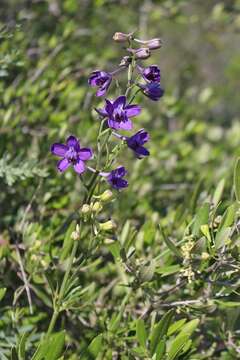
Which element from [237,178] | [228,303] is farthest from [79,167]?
[228,303]

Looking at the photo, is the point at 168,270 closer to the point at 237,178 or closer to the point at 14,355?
the point at 237,178

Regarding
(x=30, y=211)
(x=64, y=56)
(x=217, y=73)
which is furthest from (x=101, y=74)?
(x=217, y=73)

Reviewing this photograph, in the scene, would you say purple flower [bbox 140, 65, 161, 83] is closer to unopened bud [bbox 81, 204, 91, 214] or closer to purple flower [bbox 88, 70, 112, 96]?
purple flower [bbox 88, 70, 112, 96]

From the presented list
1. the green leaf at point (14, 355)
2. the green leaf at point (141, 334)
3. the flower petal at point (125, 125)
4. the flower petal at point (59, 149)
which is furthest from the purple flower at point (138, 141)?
the green leaf at point (14, 355)

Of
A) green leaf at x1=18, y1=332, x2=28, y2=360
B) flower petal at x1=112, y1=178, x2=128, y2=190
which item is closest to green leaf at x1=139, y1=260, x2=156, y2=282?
flower petal at x1=112, y1=178, x2=128, y2=190

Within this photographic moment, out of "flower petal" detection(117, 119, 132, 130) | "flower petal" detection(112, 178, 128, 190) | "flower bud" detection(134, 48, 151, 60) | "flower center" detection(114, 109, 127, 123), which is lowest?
"flower petal" detection(112, 178, 128, 190)
